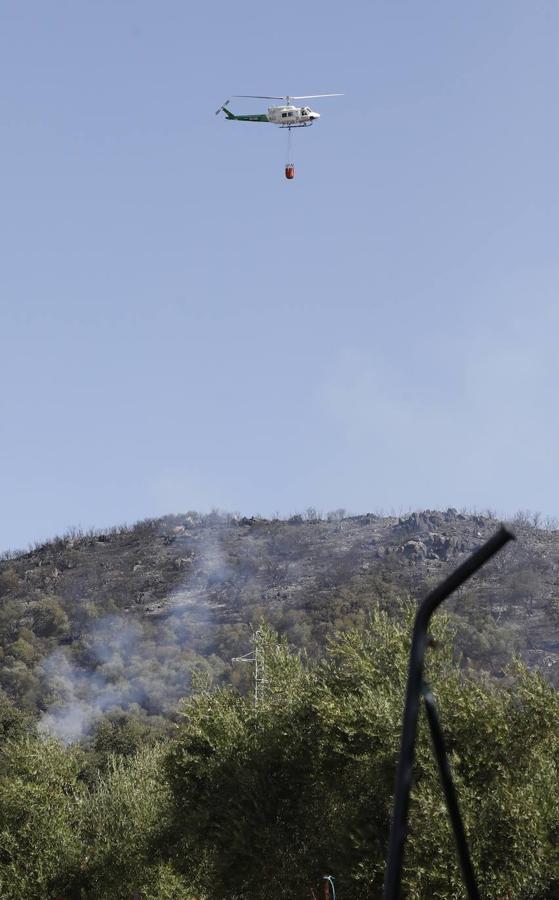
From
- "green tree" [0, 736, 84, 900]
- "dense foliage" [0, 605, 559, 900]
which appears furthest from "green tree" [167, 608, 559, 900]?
"green tree" [0, 736, 84, 900]

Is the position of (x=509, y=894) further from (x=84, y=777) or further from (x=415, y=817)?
(x=84, y=777)

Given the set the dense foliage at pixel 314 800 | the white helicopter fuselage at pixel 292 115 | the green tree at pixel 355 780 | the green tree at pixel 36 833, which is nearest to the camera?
the green tree at pixel 355 780

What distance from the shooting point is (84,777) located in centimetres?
9156

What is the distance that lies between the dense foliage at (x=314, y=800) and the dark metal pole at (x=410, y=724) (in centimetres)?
2627

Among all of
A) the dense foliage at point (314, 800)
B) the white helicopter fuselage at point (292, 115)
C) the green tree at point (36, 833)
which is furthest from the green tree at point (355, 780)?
the white helicopter fuselage at point (292, 115)

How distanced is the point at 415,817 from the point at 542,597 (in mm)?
171441

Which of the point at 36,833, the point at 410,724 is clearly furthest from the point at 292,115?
the point at 410,724

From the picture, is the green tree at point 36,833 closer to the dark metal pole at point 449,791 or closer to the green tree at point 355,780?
the green tree at point 355,780

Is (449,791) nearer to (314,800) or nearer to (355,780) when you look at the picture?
(355,780)

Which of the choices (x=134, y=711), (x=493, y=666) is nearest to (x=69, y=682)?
(x=134, y=711)

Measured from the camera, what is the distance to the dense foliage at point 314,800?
3222cm

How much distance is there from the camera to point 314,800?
39.9 metres

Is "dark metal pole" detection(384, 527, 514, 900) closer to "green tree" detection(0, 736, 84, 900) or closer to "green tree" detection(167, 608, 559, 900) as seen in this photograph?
"green tree" detection(167, 608, 559, 900)

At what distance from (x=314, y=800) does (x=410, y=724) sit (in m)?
34.9
